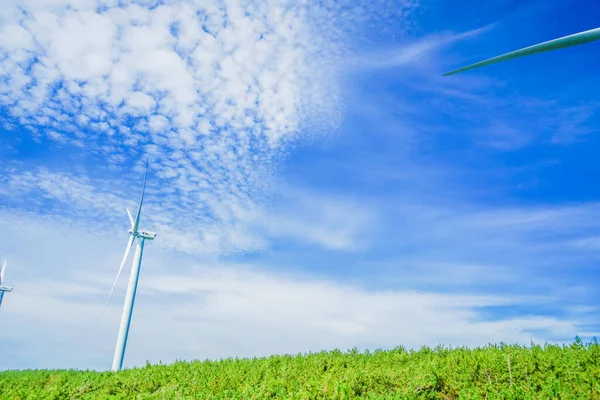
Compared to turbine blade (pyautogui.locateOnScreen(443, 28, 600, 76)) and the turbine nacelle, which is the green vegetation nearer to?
turbine blade (pyautogui.locateOnScreen(443, 28, 600, 76))

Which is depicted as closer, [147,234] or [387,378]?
[387,378]

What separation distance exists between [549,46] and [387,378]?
10.5m

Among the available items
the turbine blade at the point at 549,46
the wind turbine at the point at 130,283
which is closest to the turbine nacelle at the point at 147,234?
the wind turbine at the point at 130,283

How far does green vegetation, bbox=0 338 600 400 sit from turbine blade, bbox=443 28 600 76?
866 cm

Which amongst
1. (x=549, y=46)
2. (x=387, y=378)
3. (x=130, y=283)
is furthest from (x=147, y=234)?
(x=549, y=46)

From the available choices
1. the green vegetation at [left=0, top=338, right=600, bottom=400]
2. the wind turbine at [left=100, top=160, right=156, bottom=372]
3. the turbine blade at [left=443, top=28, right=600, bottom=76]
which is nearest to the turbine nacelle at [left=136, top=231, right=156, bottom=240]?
the wind turbine at [left=100, top=160, right=156, bottom=372]

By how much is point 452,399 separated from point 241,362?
34.0ft

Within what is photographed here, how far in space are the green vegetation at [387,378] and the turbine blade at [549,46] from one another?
28.4 ft

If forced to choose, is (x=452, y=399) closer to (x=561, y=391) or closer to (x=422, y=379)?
(x=422, y=379)

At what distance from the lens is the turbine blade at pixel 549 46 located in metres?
11.7

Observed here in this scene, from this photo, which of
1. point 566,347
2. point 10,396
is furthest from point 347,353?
point 10,396

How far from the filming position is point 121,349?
3334 cm

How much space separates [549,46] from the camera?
1220cm

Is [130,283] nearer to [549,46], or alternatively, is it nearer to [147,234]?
[147,234]
